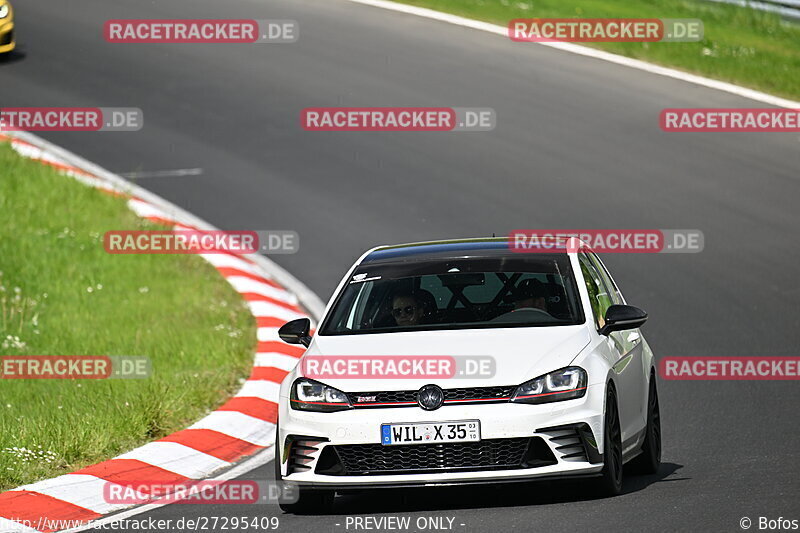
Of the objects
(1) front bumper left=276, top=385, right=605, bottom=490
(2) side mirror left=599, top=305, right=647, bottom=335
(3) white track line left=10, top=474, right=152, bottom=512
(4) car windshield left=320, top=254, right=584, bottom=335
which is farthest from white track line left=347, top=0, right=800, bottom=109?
(1) front bumper left=276, top=385, right=605, bottom=490

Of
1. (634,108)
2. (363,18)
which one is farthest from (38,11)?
(634,108)

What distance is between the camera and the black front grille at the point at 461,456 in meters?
8.59

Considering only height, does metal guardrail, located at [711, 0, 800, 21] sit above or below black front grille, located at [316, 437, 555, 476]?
above

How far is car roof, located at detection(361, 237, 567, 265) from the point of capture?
10203mm

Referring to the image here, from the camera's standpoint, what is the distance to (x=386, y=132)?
2280 centimetres

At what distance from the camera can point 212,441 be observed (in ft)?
38.5

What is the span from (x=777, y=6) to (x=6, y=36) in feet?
42.2

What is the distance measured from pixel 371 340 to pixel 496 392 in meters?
0.96

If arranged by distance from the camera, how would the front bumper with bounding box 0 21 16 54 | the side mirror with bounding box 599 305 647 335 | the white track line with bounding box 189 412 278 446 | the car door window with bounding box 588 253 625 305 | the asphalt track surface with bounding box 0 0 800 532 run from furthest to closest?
the front bumper with bounding box 0 21 16 54 < the asphalt track surface with bounding box 0 0 800 532 < the white track line with bounding box 189 412 278 446 < the car door window with bounding box 588 253 625 305 < the side mirror with bounding box 599 305 647 335

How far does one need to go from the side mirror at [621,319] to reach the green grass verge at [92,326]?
3818mm

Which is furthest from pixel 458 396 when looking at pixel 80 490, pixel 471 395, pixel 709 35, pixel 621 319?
pixel 709 35

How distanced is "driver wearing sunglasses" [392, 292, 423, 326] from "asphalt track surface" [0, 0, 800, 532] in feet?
5.58

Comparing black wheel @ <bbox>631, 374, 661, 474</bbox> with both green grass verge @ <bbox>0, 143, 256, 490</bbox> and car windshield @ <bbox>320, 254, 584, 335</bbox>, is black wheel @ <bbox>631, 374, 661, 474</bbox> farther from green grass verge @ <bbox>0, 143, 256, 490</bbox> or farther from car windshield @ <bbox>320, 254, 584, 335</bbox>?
green grass verge @ <bbox>0, 143, 256, 490</bbox>

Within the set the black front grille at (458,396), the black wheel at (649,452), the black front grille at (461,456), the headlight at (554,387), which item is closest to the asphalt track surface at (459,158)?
the black wheel at (649,452)
